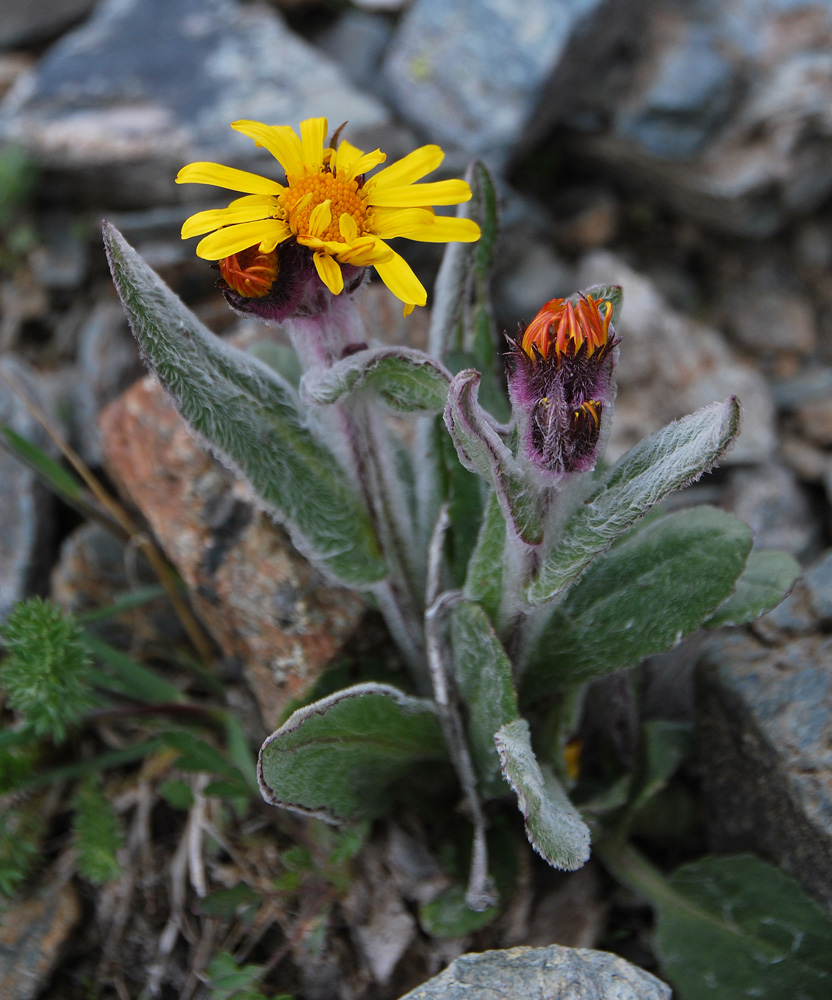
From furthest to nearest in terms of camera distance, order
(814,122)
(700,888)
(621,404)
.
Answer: (814,122) → (621,404) → (700,888)

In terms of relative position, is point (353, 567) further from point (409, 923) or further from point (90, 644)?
point (409, 923)

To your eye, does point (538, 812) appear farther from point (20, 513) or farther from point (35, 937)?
point (20, 513)

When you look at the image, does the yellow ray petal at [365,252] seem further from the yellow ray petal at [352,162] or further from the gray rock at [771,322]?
the gray rock at [771,322]

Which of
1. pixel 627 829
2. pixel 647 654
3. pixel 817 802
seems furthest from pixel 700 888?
pixel 647 654

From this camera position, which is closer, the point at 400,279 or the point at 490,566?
the point at 400,279

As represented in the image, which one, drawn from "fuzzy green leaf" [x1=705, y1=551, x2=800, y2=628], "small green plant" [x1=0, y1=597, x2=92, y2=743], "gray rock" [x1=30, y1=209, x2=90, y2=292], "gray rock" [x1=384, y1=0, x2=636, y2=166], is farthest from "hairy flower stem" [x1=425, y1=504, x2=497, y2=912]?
"gray rock" [x1=30, y1=209, x2=90, y2=292]

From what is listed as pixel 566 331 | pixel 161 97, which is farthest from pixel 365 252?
pixel 161 97

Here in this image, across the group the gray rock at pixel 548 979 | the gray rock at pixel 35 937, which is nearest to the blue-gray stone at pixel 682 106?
the gray rock at pixel 548 979
